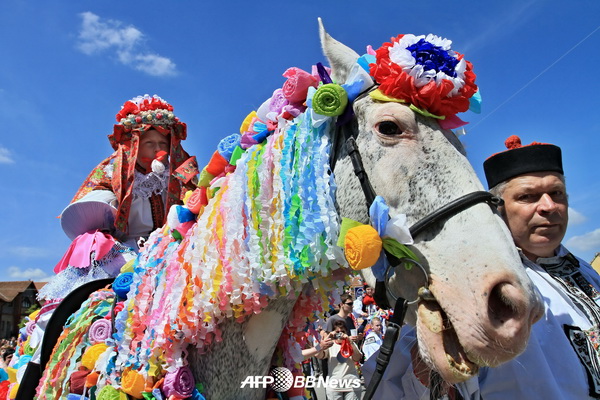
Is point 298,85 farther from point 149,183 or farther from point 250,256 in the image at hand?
point 149,183

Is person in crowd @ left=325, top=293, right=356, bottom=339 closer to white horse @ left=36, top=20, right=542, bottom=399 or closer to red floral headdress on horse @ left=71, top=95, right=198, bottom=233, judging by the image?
red floral headdress on horse @ left=71, top=95, right=198, bottom=233

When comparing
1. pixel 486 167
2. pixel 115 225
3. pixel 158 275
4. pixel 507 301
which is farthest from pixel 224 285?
pixel 486 167

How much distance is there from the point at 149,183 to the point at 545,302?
301 cm

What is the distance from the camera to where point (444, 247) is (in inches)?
66.3

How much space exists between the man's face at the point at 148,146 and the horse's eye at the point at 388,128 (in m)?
2.59

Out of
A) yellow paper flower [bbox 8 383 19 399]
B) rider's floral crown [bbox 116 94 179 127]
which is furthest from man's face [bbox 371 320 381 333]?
yellow paper flower [bbox 8 383 19 399]

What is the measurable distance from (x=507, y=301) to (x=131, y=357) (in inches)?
66.0

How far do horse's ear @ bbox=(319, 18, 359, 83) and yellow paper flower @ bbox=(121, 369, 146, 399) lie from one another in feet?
5.40

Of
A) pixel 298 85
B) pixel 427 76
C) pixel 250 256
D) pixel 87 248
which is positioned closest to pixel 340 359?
pixel 87 248

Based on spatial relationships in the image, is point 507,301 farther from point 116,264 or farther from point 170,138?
point 170,138

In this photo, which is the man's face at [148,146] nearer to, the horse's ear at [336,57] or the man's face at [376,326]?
the horse's ear at [336,57]

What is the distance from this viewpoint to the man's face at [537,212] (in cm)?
305

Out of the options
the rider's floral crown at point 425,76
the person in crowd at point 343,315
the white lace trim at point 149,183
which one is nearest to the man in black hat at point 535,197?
the rider's floral crown at point 425,76

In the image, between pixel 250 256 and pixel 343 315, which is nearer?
pixel 250 256
